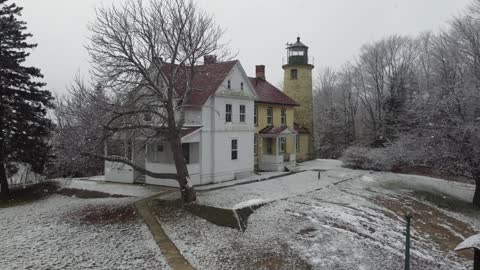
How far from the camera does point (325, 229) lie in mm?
12867

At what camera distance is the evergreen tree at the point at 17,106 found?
18953 millimetres

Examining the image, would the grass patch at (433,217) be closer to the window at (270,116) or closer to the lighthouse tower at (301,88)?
the window at (270,116)

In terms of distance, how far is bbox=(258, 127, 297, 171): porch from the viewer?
27500 mm

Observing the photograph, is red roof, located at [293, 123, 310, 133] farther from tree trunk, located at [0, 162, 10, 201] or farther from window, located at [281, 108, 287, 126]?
tree trunk, located at [0, 162, 10, 201]

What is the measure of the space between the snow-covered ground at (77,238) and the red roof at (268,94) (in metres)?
15.5

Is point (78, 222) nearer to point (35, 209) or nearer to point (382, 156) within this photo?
point (35, 209)

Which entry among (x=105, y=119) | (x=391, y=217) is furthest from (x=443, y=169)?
(x=105, y=119)

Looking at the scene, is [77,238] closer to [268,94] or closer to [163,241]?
[163,241]

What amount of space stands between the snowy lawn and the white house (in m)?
2.75

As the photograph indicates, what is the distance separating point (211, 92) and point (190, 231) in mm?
10747

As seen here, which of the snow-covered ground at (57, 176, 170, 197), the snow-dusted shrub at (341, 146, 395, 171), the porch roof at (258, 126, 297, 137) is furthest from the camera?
the snow-dusted shrub at (341, 146, 395, 171)

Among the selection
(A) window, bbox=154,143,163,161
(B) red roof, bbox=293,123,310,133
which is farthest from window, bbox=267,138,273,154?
(A) window, bbox=154,143,163,161

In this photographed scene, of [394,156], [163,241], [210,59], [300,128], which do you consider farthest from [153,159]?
[394,156]

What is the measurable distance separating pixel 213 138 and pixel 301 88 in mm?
15554
